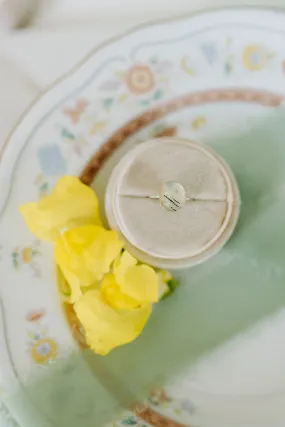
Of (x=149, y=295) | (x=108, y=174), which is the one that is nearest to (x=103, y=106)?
(x=108, y=174)

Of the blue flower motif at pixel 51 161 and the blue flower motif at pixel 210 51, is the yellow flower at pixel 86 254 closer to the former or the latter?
the blue flower motif at pixel 51 161

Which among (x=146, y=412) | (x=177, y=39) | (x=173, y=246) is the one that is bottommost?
(x=146, y=412)

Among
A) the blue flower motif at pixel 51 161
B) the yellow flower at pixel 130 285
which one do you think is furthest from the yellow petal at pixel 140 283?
the blue flower motif at pixel 51 161

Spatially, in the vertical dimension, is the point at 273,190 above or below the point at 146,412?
above

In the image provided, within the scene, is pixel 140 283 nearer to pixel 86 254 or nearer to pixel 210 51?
pixel 86 254

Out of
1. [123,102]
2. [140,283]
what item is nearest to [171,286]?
[140,283]

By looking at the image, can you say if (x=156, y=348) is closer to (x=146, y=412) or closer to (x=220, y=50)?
(x=146, y=412)

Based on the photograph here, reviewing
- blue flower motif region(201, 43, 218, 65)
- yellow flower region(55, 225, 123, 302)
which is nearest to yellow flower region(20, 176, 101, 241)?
yellow flower region(55, 225, 123, 302)
